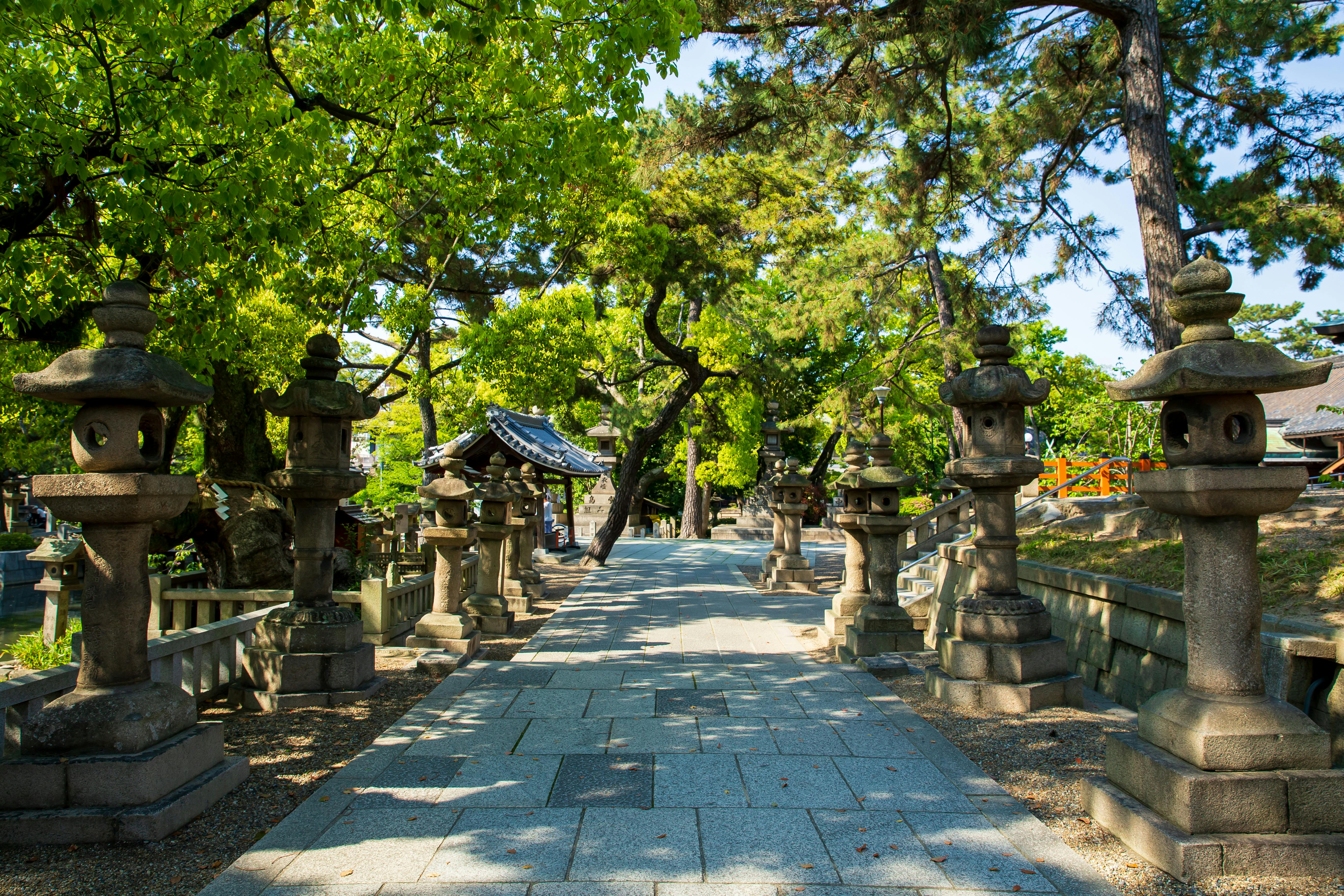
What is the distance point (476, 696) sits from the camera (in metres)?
6.14

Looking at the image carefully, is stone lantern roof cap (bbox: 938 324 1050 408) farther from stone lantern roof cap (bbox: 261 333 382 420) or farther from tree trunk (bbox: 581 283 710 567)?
tree trunk (bbox: 581 283 710 567)

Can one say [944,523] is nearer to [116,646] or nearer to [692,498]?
[116,646]

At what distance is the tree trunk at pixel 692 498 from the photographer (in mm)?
28984

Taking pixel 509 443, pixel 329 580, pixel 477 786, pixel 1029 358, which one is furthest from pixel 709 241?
pixel 1029 358

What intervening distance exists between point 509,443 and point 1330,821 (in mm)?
16684

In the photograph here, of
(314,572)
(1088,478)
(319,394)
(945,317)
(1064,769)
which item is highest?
(945,317)

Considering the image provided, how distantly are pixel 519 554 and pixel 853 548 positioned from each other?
20.0 feet

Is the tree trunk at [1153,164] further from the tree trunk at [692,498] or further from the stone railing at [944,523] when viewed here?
the tree trunk at [692,498]

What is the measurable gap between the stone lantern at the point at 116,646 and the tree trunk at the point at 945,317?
1262 centimetres

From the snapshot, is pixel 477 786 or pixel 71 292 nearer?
pixel 477 786

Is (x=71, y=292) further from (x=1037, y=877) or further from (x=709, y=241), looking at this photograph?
(x=709, y=241)

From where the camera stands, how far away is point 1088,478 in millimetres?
16906

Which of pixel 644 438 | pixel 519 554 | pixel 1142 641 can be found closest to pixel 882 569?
pixel 1142 641

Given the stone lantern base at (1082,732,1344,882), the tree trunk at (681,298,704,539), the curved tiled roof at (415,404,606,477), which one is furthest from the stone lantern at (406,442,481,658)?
the tree trunk at (681,298,704,539)
